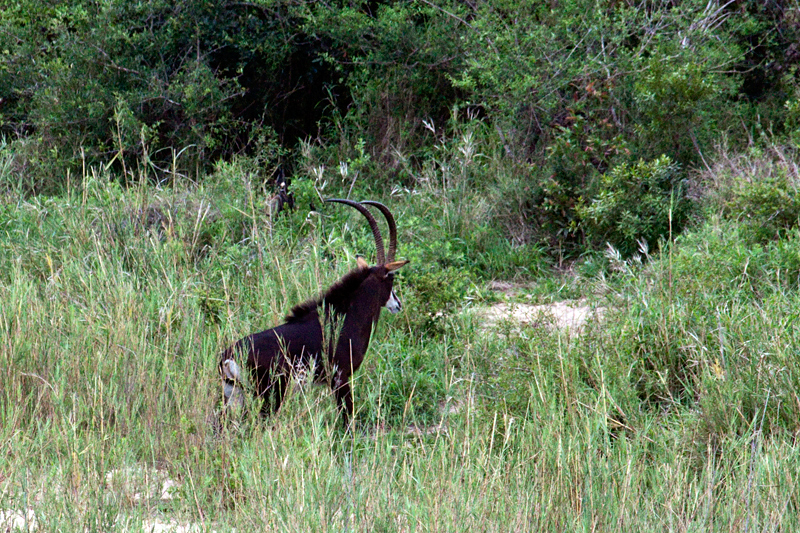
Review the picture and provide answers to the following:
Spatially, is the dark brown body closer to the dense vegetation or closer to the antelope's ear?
the antelope's ear

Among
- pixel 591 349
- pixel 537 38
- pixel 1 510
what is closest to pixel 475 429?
pixel 591 349

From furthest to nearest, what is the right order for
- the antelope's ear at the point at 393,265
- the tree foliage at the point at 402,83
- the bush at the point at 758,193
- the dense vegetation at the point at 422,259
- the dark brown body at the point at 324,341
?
the tree foliage at the point at 402,83 → the bush at the point at 758,193 → the antelope's ear at the point at 393,265 → the dark brown body at the point at 324,341 → the dense vegetation at the point at 422,259

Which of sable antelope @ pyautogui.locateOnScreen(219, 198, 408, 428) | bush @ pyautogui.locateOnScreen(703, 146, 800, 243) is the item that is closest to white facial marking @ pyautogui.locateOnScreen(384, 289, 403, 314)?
sable antelope @ pyautogui.locateOnScreen(219, 198, 408, 428)

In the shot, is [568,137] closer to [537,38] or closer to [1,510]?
[537,38]

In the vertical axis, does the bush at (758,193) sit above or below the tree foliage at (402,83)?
below

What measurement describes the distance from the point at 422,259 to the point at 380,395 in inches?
126

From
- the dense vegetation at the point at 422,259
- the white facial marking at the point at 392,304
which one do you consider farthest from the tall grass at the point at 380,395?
the white facial marking at the point at 392,304

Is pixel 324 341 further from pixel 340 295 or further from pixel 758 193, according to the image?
pixel 758 193

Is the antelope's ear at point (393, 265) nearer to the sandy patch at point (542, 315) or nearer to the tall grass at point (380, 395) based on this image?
the tall grass at point (380, 395)

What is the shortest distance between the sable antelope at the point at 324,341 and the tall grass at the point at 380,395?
0.15 metres

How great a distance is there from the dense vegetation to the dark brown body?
0.72ft

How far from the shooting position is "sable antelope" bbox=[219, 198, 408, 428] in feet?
14.1

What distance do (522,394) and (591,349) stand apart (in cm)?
65

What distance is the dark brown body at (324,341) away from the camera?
14.0ft
